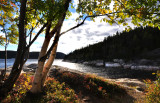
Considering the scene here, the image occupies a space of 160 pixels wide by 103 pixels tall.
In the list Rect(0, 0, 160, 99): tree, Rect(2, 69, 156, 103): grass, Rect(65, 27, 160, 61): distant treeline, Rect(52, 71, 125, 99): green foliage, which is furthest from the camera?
Rect(65, 27, 160, 61): distant treeline

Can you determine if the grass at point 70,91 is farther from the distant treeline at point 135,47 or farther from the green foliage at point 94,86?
the distant treeline at point 135,47

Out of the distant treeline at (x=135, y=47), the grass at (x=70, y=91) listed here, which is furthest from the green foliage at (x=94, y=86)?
the distant treeline at (x=135, y=47)

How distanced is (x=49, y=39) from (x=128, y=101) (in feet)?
25.4

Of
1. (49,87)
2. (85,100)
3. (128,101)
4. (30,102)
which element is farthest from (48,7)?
(128,101)

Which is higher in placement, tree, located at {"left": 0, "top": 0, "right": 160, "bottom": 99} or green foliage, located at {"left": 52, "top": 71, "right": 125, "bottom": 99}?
tree, located at {"left": 0, "top": 0, "right": 160, "bottom": 99}

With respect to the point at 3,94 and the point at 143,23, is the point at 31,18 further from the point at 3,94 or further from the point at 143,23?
the point at 143,23

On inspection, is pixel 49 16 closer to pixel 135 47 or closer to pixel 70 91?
pixel 70 91

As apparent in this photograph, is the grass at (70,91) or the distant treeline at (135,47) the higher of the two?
the distant treeline at (135,47)

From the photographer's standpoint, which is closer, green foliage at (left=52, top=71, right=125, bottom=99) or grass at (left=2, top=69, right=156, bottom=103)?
grass at (left=2, top=69, right=156, bottom=103)

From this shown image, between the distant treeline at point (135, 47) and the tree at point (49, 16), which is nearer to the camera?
the tree at point (49, 16)

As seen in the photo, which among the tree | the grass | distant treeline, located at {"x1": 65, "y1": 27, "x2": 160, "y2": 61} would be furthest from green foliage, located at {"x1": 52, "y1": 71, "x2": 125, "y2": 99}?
distant treeline, located at {"x1": 65, "y1": 27, "x2": 160, "y2": 61}

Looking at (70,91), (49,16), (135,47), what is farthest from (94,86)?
(135,47)

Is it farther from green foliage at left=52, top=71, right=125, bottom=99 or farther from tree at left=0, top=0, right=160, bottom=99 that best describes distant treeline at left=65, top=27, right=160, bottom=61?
tree at left=0, top=0, right=160, bottom=99

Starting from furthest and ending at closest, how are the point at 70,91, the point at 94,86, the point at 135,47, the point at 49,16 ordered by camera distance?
the point at 135,47 → the point at 94,86 → the point at 70,91 → the point at 49,16
